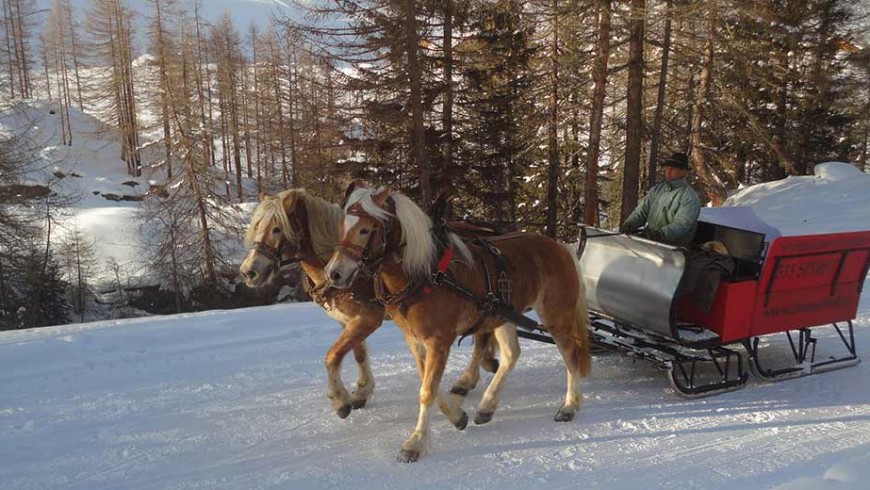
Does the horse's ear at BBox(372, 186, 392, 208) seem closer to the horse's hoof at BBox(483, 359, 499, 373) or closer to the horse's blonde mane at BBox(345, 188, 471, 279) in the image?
the horse's blonde mane at BBox(345, 188, 471, 279)

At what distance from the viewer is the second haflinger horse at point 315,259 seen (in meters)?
4.42

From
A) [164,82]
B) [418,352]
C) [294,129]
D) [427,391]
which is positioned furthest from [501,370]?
[164,82]

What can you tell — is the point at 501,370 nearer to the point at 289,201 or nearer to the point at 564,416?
the point at 564,416

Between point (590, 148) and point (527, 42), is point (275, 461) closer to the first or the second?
point (590, 148)

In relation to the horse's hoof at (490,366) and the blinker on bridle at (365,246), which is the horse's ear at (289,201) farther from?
the horse's hoof at (490,366)

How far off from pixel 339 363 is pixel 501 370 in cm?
146

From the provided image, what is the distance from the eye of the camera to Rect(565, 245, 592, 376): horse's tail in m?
5.00

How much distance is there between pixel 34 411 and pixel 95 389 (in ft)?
1.72

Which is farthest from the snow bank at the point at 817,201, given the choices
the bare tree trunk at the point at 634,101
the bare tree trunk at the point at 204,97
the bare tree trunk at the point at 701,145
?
the bare tree trunk at the point at 204,97

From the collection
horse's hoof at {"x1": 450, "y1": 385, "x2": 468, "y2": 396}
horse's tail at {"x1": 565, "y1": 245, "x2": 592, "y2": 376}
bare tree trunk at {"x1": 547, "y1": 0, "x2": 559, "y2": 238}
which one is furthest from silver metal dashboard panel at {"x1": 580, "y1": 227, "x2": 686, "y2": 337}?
bare tree trunk at {"x1": 547, "y1": 0, "x2": 559, "y2": 238}

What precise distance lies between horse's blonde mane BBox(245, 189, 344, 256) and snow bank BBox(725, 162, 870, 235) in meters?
13.6

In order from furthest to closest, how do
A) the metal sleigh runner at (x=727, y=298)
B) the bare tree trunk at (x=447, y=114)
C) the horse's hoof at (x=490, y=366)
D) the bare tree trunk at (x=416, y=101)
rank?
the bare tree trunk at (x=447, y=114)
the bare tree trunk at (x=416, y=101)
the horse's hoof at (x=490, y=366)
the metal sleigh runner at (x=727, y=298)

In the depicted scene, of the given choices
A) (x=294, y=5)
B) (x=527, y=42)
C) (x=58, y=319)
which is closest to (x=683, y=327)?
(x=294, y=5)

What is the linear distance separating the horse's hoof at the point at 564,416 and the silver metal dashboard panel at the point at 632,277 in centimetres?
124
